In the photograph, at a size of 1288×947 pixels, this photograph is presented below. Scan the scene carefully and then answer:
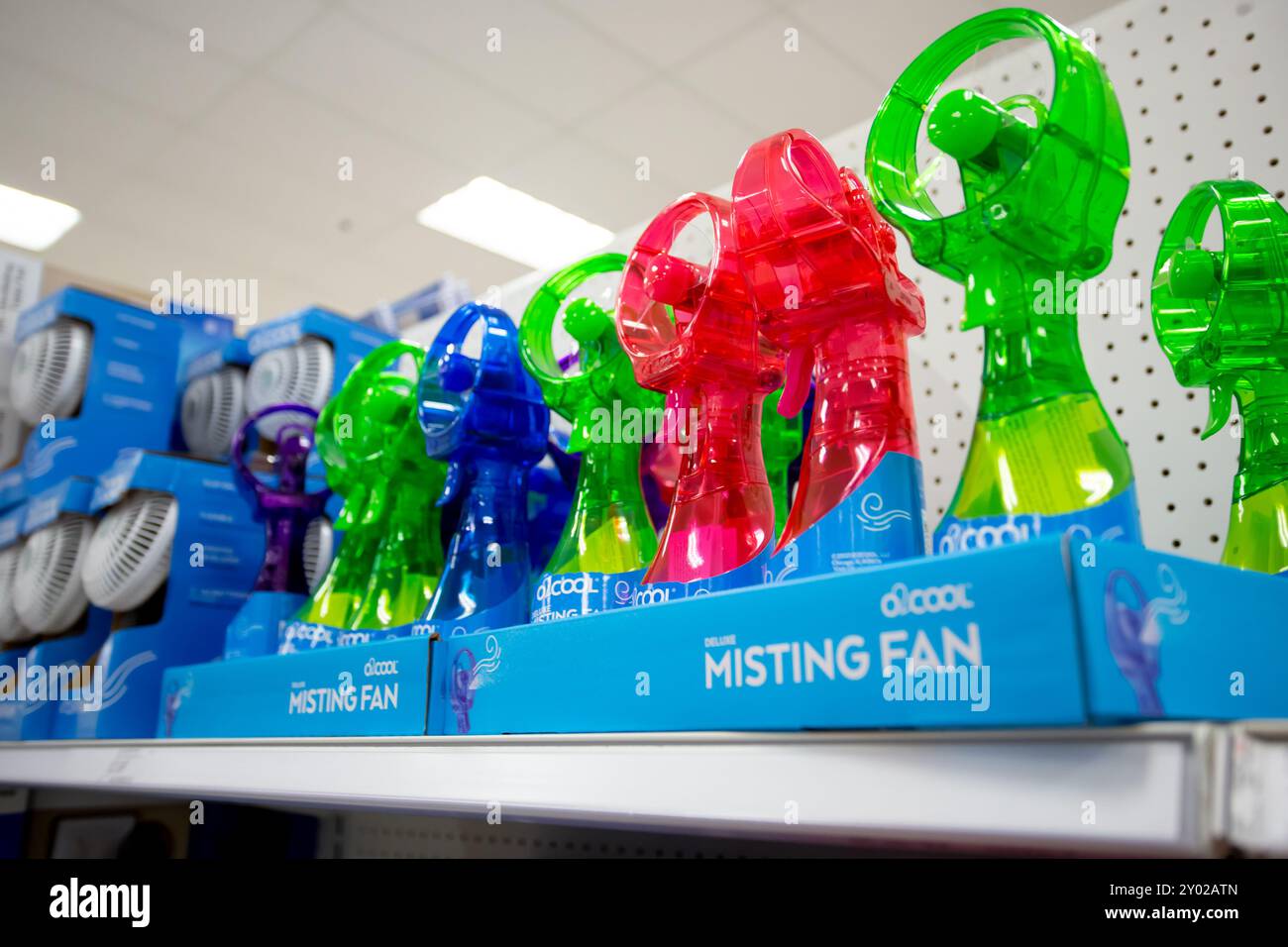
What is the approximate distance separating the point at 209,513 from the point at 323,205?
2.83 meters

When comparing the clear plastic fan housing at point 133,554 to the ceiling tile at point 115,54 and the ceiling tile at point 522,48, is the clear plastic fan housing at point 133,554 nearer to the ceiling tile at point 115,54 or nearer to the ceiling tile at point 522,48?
the ceiling tile at point 522,48

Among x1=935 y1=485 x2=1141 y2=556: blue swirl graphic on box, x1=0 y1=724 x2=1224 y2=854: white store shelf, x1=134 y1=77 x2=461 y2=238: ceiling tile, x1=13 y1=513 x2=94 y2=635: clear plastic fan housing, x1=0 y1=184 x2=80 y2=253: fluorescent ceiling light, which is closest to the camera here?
x1=0 y1=724 x2=1224 y2=854: white store shelf

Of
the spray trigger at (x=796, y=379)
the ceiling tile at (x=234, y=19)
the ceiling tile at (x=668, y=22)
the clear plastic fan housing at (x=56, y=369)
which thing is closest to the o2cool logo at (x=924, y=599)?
the spray trigger at (x=796, y=379)

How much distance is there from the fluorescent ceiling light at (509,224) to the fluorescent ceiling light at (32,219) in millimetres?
1401

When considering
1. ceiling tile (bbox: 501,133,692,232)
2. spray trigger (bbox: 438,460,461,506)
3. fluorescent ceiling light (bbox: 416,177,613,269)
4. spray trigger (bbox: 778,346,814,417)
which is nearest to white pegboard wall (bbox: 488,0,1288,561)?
spray trigger (bbox: 778,346,814,417)

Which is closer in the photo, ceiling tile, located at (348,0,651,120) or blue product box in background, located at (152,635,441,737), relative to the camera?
blue product box in background, located at (152,635,441,737)

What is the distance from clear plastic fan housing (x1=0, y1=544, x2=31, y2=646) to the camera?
1341 mm

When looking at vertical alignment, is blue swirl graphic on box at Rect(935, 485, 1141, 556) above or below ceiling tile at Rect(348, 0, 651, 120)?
below

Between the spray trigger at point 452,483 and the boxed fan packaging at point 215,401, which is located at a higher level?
the boxed fan packaging at point 215,401

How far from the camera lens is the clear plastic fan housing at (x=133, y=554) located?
47.0 inches

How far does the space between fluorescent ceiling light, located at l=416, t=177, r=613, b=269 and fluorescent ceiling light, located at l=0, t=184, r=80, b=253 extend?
1.40 m

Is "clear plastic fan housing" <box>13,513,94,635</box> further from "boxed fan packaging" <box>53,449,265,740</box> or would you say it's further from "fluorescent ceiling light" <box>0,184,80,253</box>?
"fluorescent ceiling light" <box>0,184,80,253</box>
